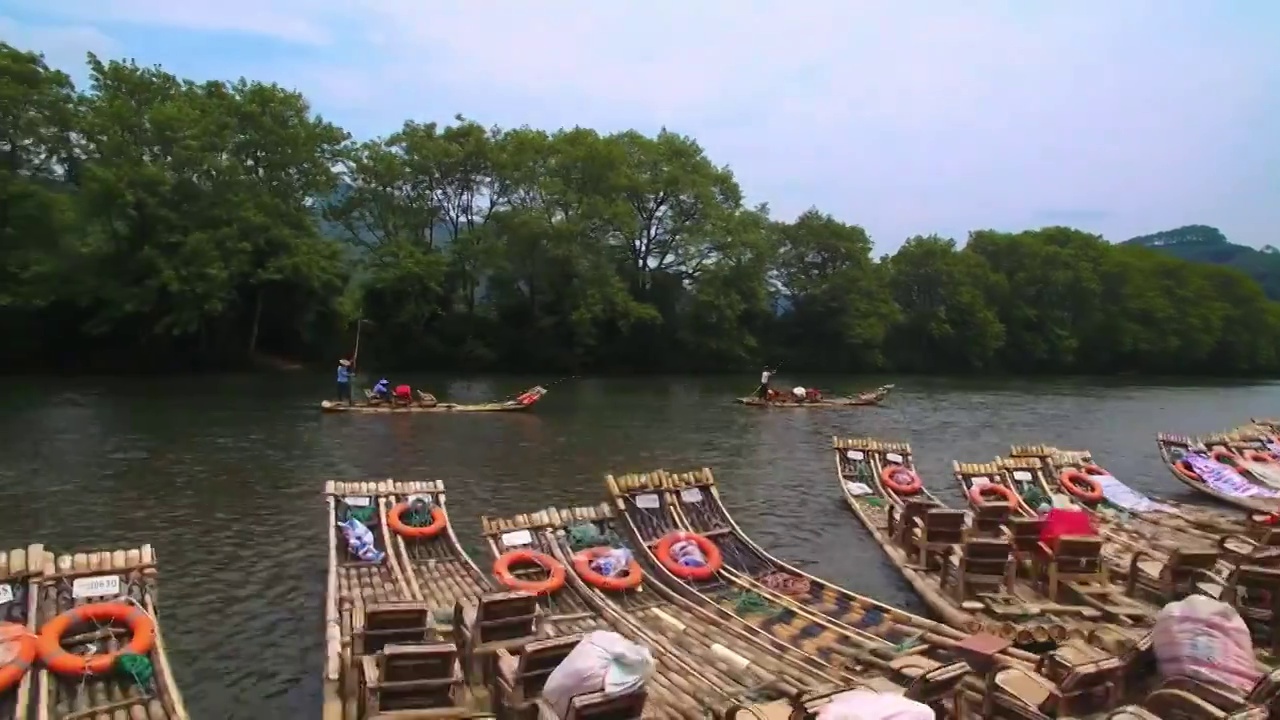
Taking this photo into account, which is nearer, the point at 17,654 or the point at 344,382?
the point at 17,654

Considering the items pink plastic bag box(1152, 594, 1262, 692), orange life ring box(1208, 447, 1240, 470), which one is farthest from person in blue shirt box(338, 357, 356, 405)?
pink plastic bag box(1152, 594, 1262, 692)

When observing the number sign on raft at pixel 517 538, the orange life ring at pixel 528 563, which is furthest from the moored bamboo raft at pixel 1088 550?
the number sign on raft at pixel 517 538

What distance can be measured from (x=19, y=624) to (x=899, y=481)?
51.5 ft

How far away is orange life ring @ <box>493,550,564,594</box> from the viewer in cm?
1188

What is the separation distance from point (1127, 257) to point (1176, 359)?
9248 mm

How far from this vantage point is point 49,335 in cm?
4572

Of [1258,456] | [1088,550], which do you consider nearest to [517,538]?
[1088,550]

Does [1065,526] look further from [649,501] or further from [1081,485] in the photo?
[649,501]

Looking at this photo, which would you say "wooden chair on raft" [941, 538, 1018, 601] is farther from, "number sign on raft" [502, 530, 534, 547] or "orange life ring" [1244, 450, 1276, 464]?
"orange life ring" [1244, 450, 1276, 464]

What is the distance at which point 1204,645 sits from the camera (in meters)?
8.45

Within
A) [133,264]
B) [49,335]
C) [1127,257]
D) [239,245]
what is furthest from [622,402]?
[1127,257]

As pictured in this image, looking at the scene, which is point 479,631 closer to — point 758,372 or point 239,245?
point 239,245

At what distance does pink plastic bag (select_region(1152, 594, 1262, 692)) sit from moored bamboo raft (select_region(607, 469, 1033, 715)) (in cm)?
145

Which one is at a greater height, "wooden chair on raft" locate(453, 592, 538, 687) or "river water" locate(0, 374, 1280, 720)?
"wooden chair on raft" locate(453, 592, 538, 687)
